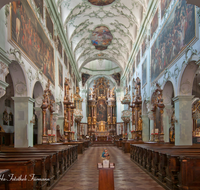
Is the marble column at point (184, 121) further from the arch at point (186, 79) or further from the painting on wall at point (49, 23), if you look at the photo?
the painting on wall at point (49, 23)

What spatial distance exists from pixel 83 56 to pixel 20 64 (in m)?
23.9

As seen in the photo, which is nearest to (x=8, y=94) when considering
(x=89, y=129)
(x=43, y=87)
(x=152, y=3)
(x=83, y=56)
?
(x=43, y=87)

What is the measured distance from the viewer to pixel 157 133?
14.1 m

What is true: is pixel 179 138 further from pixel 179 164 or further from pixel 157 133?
pixel 179 164

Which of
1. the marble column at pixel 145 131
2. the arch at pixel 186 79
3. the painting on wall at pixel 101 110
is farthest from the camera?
the painting on wall at pixel 101 110

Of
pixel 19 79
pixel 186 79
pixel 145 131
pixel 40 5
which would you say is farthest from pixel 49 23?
pixel 145 131

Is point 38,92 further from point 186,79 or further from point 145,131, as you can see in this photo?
point 145,131

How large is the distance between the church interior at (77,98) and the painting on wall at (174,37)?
46 millimetres

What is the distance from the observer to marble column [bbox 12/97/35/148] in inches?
424

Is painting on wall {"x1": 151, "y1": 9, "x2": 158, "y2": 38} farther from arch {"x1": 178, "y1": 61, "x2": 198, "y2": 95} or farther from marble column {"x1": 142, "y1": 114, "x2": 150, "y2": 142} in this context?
marble column {"x1": 142, "y1": 114, "x2": 150, "y2": 142}

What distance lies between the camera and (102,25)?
26.1m

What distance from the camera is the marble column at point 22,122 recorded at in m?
10.8

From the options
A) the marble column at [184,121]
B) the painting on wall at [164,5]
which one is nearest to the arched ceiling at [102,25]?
the painting on wall at [164,5]

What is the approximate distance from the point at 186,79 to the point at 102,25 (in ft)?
55.3
